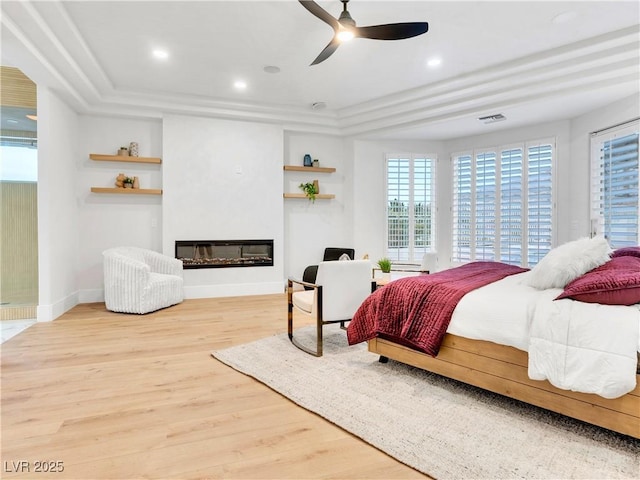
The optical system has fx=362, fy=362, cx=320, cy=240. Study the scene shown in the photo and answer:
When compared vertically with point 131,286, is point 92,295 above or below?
below

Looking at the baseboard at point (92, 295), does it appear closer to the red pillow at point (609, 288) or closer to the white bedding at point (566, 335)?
the white bedding at point (566, 335)

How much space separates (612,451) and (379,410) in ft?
3.85

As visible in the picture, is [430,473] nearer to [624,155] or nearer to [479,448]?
[479,448]

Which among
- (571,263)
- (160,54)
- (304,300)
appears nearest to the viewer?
(571,263)

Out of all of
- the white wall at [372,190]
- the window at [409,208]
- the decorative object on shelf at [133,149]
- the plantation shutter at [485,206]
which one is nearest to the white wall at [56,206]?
the decorative object on shelf at [133,149]

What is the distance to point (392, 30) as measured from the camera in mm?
2945

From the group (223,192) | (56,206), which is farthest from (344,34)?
(56,206)

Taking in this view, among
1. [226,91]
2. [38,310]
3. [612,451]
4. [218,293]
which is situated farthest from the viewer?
[218,293]

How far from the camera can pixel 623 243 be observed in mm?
4473

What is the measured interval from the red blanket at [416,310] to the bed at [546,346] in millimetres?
14

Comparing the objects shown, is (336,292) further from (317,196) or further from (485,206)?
(485,206)

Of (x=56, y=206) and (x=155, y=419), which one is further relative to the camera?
(x=56, y=206)

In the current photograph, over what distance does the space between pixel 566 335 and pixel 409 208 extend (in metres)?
5.01

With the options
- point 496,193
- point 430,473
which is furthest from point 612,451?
point 496,193
